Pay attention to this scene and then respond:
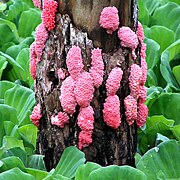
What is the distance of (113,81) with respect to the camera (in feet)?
6.80

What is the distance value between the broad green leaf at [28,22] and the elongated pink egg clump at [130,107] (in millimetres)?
1482

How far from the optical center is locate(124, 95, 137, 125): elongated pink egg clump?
212 centimetres

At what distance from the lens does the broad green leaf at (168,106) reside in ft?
8.52

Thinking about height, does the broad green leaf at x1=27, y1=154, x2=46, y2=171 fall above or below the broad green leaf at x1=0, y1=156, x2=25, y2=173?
below

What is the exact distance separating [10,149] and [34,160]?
0.29ft

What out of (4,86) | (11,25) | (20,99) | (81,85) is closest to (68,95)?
(81,85)

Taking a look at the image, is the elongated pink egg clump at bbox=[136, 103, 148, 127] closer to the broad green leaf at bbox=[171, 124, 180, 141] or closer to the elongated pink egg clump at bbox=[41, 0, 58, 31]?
the broad green leaf at bbox=[171, 124, 180, 141]

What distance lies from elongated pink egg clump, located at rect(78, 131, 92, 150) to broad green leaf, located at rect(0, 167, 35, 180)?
0.73ft

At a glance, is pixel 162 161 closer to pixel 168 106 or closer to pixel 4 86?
pixel 168 106

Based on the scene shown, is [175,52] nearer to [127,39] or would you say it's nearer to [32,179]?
[127,39]

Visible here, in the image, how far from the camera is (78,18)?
2.04 metres

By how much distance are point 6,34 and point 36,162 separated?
4.35ft

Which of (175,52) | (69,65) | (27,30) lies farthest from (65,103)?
(27,30)

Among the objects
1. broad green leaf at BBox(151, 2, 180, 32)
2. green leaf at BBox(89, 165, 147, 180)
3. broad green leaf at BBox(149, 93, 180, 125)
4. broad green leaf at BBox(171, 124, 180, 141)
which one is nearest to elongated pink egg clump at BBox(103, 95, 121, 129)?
green leaf at BBox(89, 165, 147, 180)
